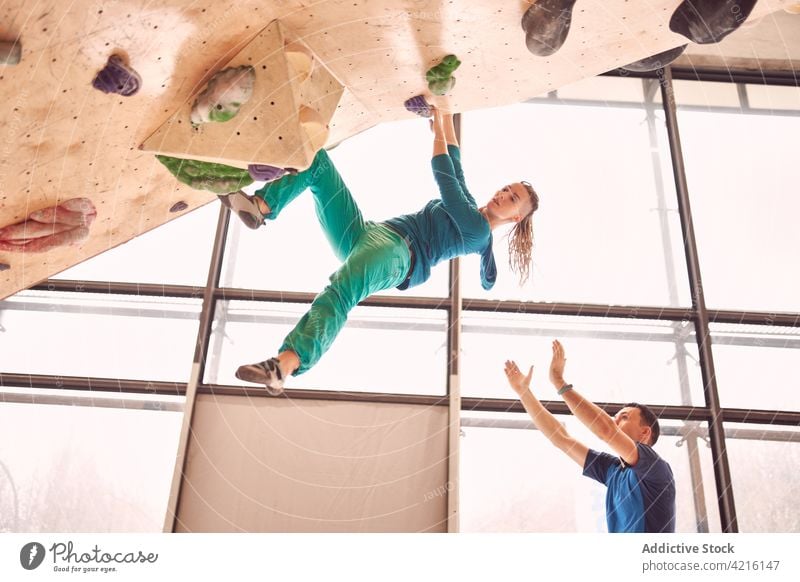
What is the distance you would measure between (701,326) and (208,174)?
4.41 metres

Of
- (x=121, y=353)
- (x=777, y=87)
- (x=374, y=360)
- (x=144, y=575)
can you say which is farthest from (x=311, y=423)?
(x=777, y=87)

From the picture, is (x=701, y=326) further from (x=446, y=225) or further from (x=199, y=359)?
(x=199, y=359)

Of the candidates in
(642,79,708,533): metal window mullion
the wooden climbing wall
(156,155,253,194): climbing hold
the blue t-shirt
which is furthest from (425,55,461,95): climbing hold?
(642,79,708,533): metal window mullion

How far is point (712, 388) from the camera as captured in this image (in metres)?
6.10

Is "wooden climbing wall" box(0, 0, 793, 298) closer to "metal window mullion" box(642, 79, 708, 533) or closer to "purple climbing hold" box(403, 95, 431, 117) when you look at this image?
"purple climbing hold" box(403, 95, 431, 117)

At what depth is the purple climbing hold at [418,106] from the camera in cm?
357

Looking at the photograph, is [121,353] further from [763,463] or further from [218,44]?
[763,463]

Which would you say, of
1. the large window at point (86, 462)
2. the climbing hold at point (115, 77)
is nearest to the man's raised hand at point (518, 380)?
the climbing hold at point (115, 77)

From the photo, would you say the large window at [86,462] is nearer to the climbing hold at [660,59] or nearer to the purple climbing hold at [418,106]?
the purple climbing hold at [418,106]

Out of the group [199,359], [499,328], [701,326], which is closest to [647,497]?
[499,328]

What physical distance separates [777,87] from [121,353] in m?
6.12

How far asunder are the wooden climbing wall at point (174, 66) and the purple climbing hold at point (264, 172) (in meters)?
0.36

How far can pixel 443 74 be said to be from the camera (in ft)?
11.1

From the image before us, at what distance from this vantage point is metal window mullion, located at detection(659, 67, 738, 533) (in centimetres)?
575
